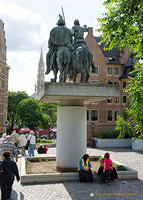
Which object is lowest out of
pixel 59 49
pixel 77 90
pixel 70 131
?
pixel 70 131

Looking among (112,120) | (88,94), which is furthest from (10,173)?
(112,120)

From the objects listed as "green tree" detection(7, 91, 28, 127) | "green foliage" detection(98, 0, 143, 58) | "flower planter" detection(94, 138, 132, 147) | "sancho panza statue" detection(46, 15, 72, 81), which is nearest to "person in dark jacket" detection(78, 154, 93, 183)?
"sancho panza statue" detection(46, 15, 72, 81)

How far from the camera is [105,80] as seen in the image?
4428 cm

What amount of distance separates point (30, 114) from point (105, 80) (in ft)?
62.4

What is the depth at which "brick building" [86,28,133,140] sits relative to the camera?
1687 inches

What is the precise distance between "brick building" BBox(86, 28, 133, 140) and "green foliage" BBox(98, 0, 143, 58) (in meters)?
31.7

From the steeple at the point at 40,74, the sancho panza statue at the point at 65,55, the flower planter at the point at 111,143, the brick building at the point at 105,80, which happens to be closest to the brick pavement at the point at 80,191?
the sancho panza statue at the point at 65,55

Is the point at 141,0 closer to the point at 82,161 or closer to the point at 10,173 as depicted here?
the point at 82,161

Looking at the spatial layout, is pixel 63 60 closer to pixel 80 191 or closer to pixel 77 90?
pixel 77 90

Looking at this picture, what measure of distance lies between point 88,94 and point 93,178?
12.6ft

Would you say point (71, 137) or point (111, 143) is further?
point (111, 143)

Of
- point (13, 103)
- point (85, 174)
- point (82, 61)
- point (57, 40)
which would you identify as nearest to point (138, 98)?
point (85, 174)

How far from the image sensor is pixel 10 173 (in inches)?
307

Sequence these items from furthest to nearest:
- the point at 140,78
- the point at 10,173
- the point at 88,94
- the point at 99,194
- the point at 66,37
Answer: the point at 66,37 < the point at 88,94 < the point at 140,78 < the point at 99,194 < the point at 10,173
